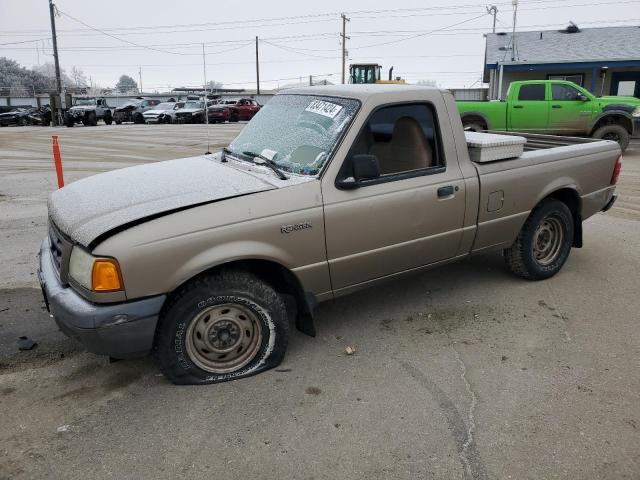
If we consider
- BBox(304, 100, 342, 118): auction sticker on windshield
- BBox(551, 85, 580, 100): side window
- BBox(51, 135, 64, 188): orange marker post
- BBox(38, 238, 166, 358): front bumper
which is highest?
BBox(551, 85, 580, 100): side window

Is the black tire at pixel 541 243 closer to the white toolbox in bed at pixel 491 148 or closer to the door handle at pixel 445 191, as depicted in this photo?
the white toolbox in bed at pixel 491 148

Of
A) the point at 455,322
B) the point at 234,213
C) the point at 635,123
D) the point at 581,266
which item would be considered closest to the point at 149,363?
the point at 234,213

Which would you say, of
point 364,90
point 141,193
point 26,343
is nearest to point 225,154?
point 141,193

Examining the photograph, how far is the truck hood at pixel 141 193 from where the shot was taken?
3.13 m

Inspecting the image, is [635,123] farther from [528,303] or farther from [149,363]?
[149,363]

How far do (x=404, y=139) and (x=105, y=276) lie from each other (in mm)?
2314

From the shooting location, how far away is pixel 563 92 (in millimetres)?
14922

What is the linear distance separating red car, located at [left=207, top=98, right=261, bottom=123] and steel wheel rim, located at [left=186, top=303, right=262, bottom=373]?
3293 cm

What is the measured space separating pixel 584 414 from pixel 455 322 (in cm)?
135

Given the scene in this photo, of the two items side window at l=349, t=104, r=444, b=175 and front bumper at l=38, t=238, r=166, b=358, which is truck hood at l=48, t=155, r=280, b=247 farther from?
side window at l=349, t=104, r=444, b=175

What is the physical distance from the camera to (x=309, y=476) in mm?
2617

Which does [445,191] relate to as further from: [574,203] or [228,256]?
[574,203]

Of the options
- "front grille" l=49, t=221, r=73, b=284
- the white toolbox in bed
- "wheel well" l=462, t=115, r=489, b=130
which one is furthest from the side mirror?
"wheel well" l=462, t=115, r=489, b=130

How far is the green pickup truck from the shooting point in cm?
1449
